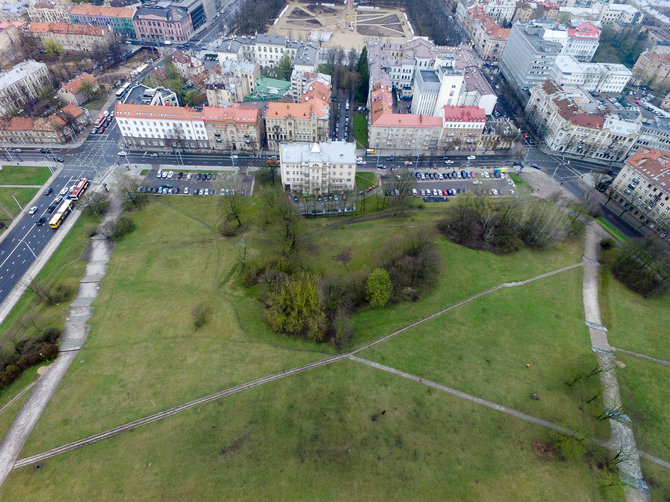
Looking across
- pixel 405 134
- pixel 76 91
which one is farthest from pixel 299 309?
pixel 76 91

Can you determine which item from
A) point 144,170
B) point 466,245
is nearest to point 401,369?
point 466,245

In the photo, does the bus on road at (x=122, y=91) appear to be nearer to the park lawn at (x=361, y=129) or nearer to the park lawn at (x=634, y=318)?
the park lawn at (x=361, y=129)

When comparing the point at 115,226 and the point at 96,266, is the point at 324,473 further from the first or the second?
the point at 115,226

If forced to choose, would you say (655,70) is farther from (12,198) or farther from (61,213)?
(12,198)

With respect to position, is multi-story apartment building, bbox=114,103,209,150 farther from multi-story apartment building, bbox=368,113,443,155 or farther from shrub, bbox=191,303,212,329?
shrub, bbox=191,303,212,329

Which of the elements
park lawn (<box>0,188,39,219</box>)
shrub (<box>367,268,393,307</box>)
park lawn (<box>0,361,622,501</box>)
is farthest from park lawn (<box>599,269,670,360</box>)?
park lawn (<box>0,188,39,219</box>)

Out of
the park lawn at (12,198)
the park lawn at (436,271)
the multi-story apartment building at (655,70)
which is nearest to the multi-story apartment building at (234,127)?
the park lawn at (436,271)
